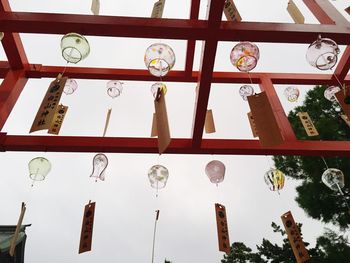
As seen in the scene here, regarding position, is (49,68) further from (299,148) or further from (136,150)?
(299,148)

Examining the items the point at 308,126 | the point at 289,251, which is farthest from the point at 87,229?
the point at 289,251

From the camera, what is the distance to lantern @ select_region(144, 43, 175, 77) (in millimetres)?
2959

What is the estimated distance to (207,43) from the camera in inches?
101

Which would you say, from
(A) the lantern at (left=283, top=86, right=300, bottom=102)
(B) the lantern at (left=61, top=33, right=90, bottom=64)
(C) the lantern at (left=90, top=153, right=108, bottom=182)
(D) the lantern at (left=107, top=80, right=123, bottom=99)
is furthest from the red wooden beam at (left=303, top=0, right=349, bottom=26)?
(C) the lantern at (left=90, top=153, right=108, bottom=182)

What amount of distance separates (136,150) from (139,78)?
1.37 meters

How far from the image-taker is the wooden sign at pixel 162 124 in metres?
2.00

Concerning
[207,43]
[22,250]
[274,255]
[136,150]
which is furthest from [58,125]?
[274,255]

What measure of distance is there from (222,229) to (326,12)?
2.79 metres

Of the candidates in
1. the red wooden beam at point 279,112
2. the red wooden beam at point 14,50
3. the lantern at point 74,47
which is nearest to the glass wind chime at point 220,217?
the red wooden beam at point 279,112

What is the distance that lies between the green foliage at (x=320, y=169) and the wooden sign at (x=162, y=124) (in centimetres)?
617

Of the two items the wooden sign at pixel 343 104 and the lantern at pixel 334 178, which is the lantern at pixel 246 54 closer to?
the wooden sign at pixel 343 104

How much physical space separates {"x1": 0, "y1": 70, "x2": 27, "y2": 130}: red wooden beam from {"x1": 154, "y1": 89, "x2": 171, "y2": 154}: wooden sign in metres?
2.00

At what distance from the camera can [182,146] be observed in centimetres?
342

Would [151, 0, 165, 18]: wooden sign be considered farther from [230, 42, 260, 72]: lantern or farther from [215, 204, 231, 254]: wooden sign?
[215, 204, 231, 254]: wooden sign
